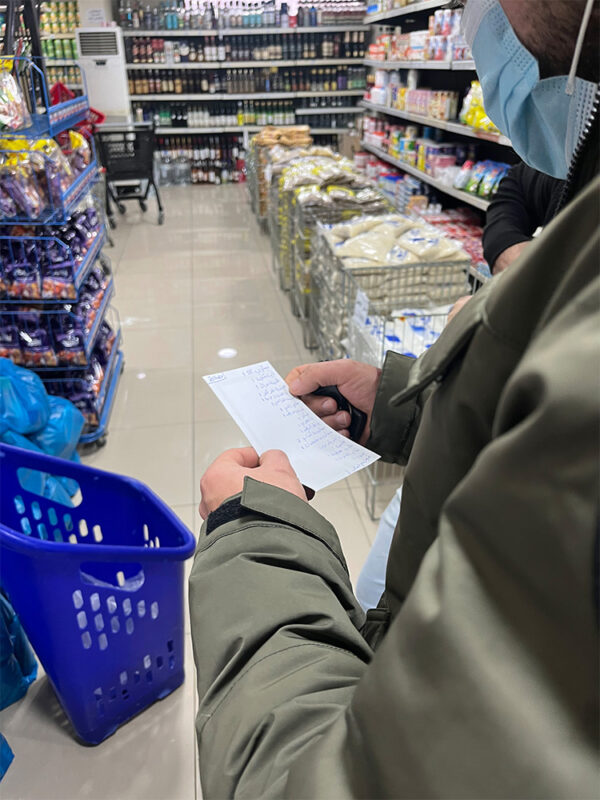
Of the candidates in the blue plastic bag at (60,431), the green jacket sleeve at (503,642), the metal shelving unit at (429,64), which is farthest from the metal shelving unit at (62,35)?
the green jacket sleeve at (503,642)

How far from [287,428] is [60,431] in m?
1.61

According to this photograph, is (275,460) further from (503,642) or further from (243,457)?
(503,642)

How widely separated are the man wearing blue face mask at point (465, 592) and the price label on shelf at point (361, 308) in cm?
157

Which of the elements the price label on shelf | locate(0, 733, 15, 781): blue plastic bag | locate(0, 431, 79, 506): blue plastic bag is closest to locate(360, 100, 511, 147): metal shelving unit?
the price label on shelf

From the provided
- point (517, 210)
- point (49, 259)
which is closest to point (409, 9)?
point (517, 210)

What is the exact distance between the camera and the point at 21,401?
2.28 meters

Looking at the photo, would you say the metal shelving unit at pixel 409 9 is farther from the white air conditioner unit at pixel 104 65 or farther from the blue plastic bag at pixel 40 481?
the blue plastic bag at pixel 40 481

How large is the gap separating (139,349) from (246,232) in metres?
3.40

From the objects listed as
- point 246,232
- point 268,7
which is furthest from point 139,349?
point 268,7

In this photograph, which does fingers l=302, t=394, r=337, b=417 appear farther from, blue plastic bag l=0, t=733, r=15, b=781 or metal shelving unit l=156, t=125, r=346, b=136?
metal shelving unit l=156, t=125, r=346, b=136

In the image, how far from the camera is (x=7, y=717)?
1.71m

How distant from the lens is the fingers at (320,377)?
1.27m

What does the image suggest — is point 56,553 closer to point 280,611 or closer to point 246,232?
point 280,611

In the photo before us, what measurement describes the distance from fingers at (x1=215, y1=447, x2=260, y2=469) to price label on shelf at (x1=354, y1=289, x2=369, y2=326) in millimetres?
1417
